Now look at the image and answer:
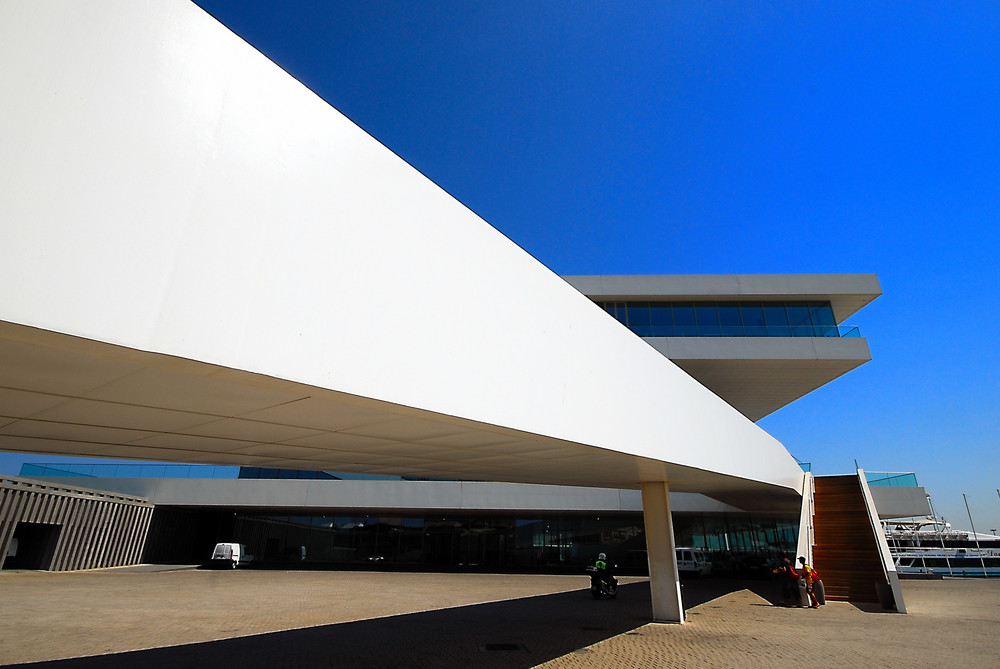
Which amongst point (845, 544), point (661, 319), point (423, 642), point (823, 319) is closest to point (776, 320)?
point (823, 319)

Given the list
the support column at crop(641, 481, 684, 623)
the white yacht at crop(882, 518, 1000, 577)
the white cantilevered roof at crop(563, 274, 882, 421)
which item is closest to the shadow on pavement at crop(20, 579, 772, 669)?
the support column at crop(641, 481, 684, 623)

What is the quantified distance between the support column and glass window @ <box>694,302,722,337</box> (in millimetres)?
14740

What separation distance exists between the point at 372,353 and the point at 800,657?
32.2 ft

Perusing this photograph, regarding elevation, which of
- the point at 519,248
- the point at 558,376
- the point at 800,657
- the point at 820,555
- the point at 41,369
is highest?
the point at 519,248

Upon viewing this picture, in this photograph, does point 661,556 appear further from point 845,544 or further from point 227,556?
point 227,556

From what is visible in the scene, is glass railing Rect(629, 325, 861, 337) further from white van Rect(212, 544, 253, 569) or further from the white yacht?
the white yacht

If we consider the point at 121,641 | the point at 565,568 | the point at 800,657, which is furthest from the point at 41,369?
the point at 565,568

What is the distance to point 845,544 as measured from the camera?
1853 centimetres

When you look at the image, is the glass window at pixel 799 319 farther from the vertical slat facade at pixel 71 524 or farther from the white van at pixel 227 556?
the vertical slat facade at pixel 71 524

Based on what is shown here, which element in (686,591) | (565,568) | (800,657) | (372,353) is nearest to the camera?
(372,353)

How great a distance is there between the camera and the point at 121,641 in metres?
9.47

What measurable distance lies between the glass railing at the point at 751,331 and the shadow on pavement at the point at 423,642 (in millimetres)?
15129

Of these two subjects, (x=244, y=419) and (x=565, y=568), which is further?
(x=565, y=568)

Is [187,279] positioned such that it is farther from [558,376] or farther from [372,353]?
[558,376]
